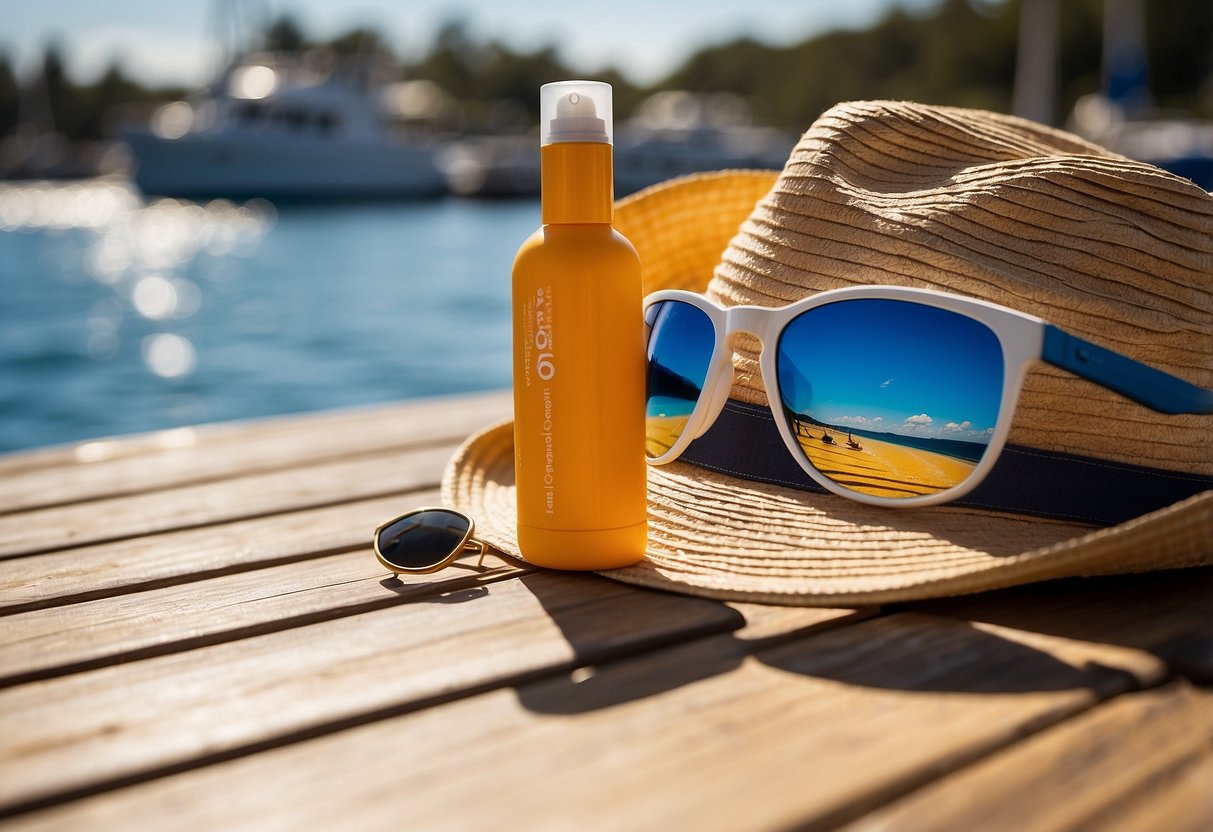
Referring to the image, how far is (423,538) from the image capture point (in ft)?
3.65

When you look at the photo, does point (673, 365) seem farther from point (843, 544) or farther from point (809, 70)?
point (809, 70)

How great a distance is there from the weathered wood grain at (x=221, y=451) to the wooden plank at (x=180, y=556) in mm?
308

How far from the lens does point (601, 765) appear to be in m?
0.71

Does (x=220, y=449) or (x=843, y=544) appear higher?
(x=843, y=544)

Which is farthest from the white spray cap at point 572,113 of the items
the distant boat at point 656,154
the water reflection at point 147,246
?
the distant boat at point 656,154

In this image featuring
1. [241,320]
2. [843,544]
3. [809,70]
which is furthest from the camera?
[809,70]

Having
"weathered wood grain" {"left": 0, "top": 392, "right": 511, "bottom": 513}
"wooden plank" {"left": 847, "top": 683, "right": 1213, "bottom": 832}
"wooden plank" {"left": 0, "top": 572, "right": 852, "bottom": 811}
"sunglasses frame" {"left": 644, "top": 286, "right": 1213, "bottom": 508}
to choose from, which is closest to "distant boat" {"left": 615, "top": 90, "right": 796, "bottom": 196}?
"weathered wood grain" {"left": 0, "top": 392, "right": 511, "bottom": 513}

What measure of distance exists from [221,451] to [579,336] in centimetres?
107

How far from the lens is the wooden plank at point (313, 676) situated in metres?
0.74

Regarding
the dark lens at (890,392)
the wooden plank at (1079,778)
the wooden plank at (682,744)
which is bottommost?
the wooden plank at (682,744)

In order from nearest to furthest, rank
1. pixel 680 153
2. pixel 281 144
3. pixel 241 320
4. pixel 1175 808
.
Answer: pixel 1175 808
pixel 241 320
pixel 281 144
pixel 680 153

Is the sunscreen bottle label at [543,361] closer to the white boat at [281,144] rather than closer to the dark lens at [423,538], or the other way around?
the dark lens at [423,538]

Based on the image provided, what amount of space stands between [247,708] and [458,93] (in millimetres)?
51209

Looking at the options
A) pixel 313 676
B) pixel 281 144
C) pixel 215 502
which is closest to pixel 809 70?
pixel 281 144
